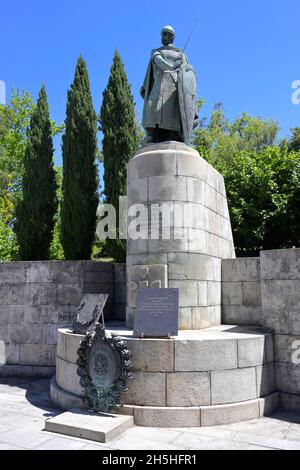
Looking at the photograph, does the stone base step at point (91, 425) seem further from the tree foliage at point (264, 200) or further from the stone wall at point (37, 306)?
the tree foliage at point (264, 200)

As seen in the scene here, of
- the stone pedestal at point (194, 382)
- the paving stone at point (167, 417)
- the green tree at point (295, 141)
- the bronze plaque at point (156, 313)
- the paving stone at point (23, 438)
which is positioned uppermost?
the green tree at point (295, 141)

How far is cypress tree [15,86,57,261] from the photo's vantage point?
1606 cm

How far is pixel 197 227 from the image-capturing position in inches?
349

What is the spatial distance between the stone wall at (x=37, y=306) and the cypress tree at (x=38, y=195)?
4.83 meters

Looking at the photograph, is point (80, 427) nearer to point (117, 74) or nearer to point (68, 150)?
point (68, 150)

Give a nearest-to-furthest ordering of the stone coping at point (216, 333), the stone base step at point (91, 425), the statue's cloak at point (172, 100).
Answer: the stone base step at point (91, 425)
the stone coping at point (216, 333)
the statue's cloak at point (172, 100)

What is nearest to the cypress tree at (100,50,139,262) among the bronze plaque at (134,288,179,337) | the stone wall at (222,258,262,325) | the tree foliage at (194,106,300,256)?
the tree foliage at (194,106,300,256)

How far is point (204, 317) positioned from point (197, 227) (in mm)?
2013

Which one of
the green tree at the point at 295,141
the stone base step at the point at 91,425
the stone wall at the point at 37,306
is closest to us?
the stone base step at the point at 91,425

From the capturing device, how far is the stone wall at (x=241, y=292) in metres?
9.20

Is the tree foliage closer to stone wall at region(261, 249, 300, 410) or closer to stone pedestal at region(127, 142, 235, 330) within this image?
stone pedestal at region(127, 142, 235, 330)

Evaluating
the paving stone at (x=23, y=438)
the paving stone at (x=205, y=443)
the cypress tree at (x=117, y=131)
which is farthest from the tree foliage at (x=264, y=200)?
the paving stone at (x=23, y=438)

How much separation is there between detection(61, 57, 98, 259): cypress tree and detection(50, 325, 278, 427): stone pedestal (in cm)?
982
